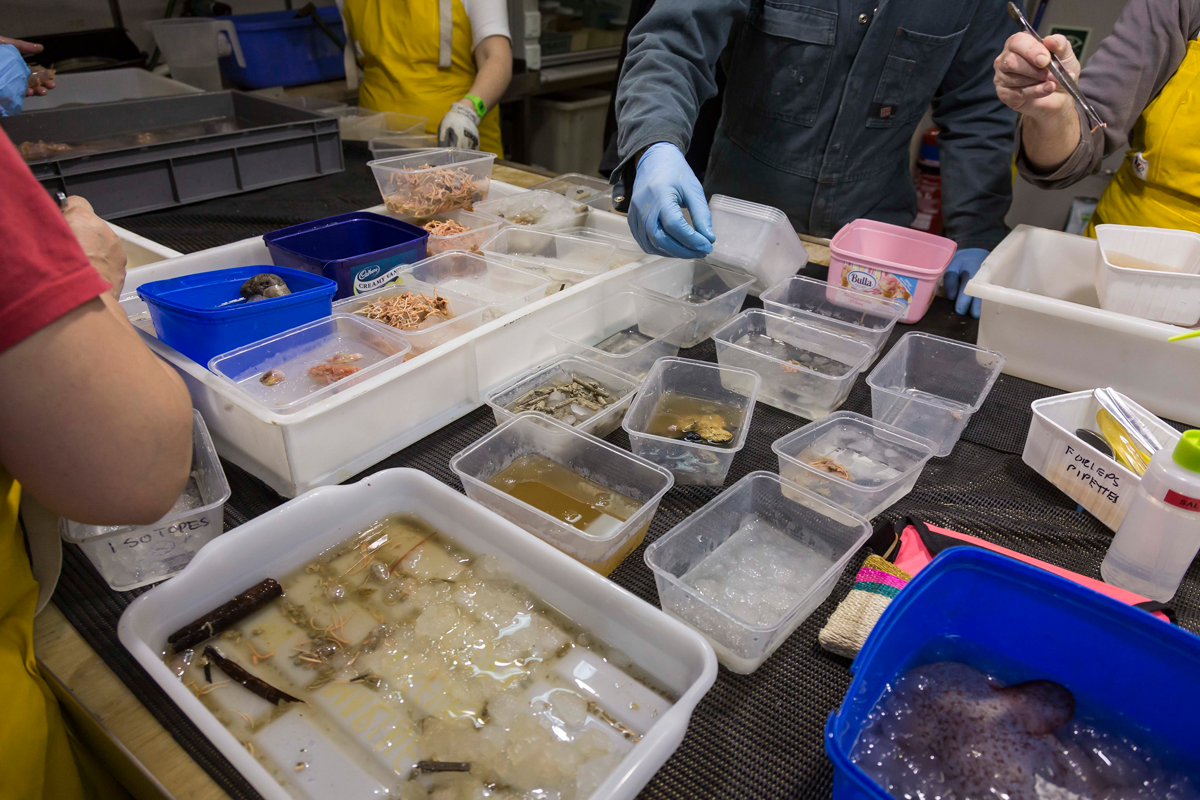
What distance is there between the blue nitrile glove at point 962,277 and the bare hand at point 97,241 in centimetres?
188

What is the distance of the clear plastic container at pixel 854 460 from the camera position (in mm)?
1159

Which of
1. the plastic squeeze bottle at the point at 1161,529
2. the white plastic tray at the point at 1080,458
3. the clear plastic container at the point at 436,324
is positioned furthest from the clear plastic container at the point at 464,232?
the plastic squeeze bottle at the point at 1161,529

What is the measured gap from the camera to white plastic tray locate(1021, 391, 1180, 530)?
112 cm

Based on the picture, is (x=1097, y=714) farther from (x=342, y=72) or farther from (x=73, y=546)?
(x=342, y=72)

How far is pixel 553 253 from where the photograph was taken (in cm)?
195

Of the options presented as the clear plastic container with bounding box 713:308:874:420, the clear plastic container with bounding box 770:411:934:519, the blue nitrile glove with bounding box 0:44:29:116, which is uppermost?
the blue nitrile glove with bounding box 0:44:29:116

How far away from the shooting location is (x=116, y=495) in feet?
2.51

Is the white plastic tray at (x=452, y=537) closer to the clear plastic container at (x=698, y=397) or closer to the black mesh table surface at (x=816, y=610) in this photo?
the black mesh table surface at (x=816, y=610)

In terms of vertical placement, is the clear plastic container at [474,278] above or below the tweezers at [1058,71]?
below

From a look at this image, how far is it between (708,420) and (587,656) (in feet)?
1.97

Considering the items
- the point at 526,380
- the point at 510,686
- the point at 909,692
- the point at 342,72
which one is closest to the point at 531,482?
the point at 526,380

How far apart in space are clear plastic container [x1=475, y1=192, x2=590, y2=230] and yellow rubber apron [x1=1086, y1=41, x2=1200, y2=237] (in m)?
1.61

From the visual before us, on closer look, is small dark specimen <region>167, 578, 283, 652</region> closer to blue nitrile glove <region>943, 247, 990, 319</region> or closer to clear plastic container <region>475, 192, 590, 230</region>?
clear plastic container <region>475, 192, 590, 230</region>

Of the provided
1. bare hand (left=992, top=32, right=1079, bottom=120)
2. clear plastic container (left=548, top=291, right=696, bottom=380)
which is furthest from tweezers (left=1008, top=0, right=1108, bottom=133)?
clear plastic container (left=548, top=291, right=696, bottom=380)
